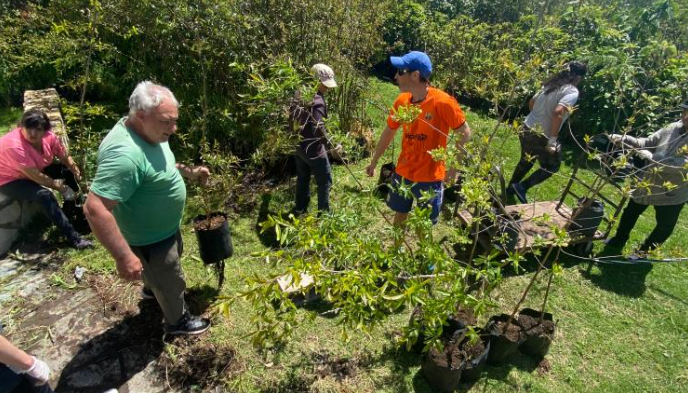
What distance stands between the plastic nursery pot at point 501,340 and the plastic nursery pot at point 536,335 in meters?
0.08

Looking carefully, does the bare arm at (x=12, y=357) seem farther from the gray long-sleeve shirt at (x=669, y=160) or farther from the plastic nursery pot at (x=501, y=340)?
the gray long-sleeve shirt at (x=669, y=160)

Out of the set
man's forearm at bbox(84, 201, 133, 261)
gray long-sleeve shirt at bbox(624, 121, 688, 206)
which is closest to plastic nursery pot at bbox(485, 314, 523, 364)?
gray long-sleeve shirt at bbox(624, 121, 688, 206)

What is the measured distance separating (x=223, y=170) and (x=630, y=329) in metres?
4.28

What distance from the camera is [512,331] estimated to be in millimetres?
3158

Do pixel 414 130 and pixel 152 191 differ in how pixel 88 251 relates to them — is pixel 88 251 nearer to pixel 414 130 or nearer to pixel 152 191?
pixel 152 191

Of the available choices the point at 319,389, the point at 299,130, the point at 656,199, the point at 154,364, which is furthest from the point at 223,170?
the point at 656,199

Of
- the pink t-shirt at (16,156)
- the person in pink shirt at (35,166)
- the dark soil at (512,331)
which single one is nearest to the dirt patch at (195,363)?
the person in pink shirt at (35,166)

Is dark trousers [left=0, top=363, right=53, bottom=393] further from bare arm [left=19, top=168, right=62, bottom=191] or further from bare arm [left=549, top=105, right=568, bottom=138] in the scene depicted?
bare arm [left=549, top=105, right=568, bottom=138]

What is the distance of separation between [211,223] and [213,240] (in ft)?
0.66

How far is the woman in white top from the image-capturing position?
4.58m

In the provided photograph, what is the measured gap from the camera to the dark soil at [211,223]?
136 inches

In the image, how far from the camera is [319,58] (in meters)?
5.58

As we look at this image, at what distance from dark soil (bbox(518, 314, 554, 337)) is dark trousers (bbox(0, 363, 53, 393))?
3.46 m

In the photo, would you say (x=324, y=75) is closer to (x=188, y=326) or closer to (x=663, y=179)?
(x=188, y=326)
